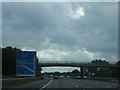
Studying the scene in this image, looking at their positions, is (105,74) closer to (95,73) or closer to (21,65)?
(95,73)

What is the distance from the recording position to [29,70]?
3500cm

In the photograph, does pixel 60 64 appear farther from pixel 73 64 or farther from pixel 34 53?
pixel 34 53

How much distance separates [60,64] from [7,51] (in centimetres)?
2116

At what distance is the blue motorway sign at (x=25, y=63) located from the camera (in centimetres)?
3516

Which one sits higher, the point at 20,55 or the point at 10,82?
the point at 20,55

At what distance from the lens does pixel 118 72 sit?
492 feet

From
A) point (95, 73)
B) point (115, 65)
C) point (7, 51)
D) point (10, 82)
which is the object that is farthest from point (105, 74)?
point (10, 82)

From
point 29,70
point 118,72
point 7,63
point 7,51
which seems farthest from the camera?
point 118,72

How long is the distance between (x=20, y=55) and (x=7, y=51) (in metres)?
93.8

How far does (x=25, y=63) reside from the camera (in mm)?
36000

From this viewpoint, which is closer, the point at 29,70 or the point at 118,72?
the point at 29,70

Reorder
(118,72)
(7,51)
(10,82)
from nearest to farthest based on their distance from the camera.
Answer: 1. (10,82)
2. (7,51)
3. (118,72)

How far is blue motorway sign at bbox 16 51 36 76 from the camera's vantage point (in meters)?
35.2

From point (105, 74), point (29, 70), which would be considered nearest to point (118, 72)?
point (105, 74)
